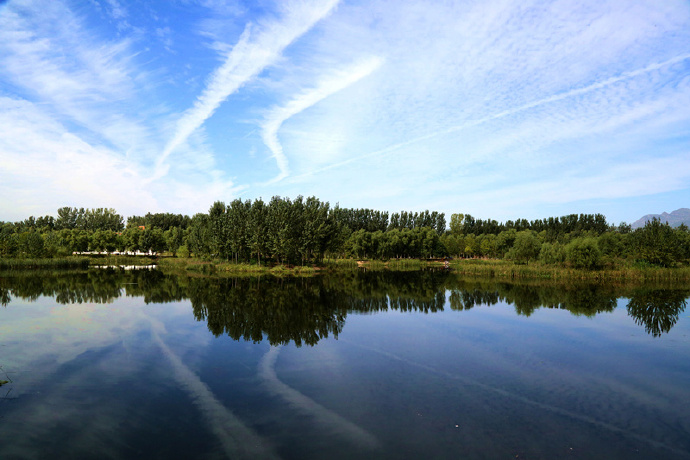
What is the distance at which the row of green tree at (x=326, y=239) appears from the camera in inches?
2223

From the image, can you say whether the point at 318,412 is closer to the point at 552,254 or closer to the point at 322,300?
the point at 322,300

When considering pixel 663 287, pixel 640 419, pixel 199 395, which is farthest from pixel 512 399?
pixel 663 287

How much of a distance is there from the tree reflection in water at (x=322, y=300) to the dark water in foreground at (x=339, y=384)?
0.36 m

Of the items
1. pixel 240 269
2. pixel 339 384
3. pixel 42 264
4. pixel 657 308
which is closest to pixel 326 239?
pixel 240 269

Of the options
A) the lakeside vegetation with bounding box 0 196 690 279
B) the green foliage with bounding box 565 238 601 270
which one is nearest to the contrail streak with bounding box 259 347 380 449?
the lakeside vegetation with bounding box 0 196 690 279

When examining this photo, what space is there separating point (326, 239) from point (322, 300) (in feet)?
140

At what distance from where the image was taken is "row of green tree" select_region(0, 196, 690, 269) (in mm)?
56469

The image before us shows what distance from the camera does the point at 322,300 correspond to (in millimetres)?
32438

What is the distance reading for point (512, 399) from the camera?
1197 centimetres

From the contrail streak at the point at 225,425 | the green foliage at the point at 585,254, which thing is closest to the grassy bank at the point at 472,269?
the green foliage at the point at 585,254

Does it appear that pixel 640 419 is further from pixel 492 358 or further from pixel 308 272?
pixel 308 272

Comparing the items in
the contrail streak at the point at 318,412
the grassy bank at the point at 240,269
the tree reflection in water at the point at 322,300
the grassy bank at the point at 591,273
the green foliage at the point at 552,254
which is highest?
the green foliage at the point at 552,254

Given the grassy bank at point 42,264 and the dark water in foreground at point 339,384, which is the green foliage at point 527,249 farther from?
the grassy bank at point 42,264

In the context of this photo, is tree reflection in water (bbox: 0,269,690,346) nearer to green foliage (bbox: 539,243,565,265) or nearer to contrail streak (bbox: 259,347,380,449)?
contrail streak (bbox: 259,347,380,449)
